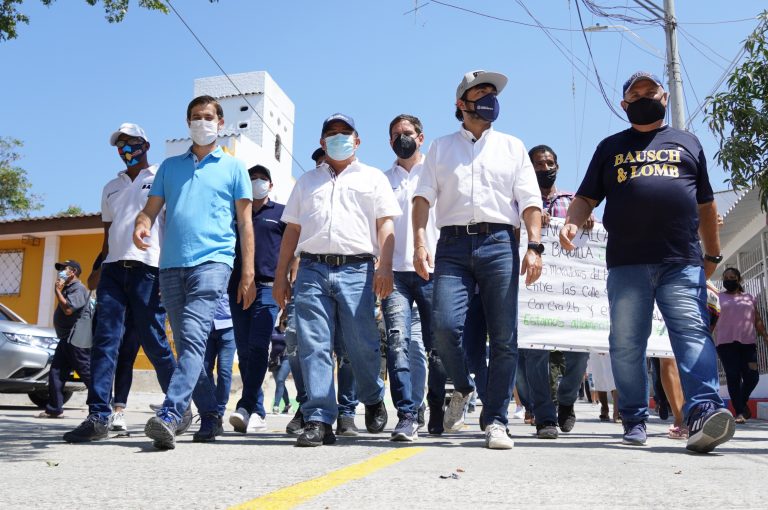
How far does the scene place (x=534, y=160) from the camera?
23.4ft

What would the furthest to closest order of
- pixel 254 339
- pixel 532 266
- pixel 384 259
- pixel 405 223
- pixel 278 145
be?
1. pixel 278 145
2. pixel 405 223
3. pixel 254 339
4. pixel 384 259
5. pixel 532 266

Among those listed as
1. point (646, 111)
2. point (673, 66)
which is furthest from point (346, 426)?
point (673, 66)

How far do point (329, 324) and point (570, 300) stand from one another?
2.83 metres

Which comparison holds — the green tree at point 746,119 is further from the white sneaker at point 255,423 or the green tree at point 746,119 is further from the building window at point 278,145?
the building window at point 278,145

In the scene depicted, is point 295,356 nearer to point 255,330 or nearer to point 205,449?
point 255,330

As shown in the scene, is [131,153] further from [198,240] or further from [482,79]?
[482,79]

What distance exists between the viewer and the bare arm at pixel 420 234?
5094 mm

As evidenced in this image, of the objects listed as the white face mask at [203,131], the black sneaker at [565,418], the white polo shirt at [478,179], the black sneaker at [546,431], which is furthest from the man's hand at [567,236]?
the white face mask at [203,131]

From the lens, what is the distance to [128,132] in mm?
6047

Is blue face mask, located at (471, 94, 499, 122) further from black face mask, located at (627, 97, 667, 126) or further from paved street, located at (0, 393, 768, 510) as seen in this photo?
paved street, located at (0, 393, 768, 510)

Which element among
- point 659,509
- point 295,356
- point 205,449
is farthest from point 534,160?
point 659,509

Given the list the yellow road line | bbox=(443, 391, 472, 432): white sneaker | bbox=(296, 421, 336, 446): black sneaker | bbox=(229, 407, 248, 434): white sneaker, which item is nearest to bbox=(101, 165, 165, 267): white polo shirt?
bbox=(229, 407, 248, 434): white sneaker

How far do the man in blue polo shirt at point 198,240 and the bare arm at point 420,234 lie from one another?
1059 mm

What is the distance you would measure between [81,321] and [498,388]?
412 cm
